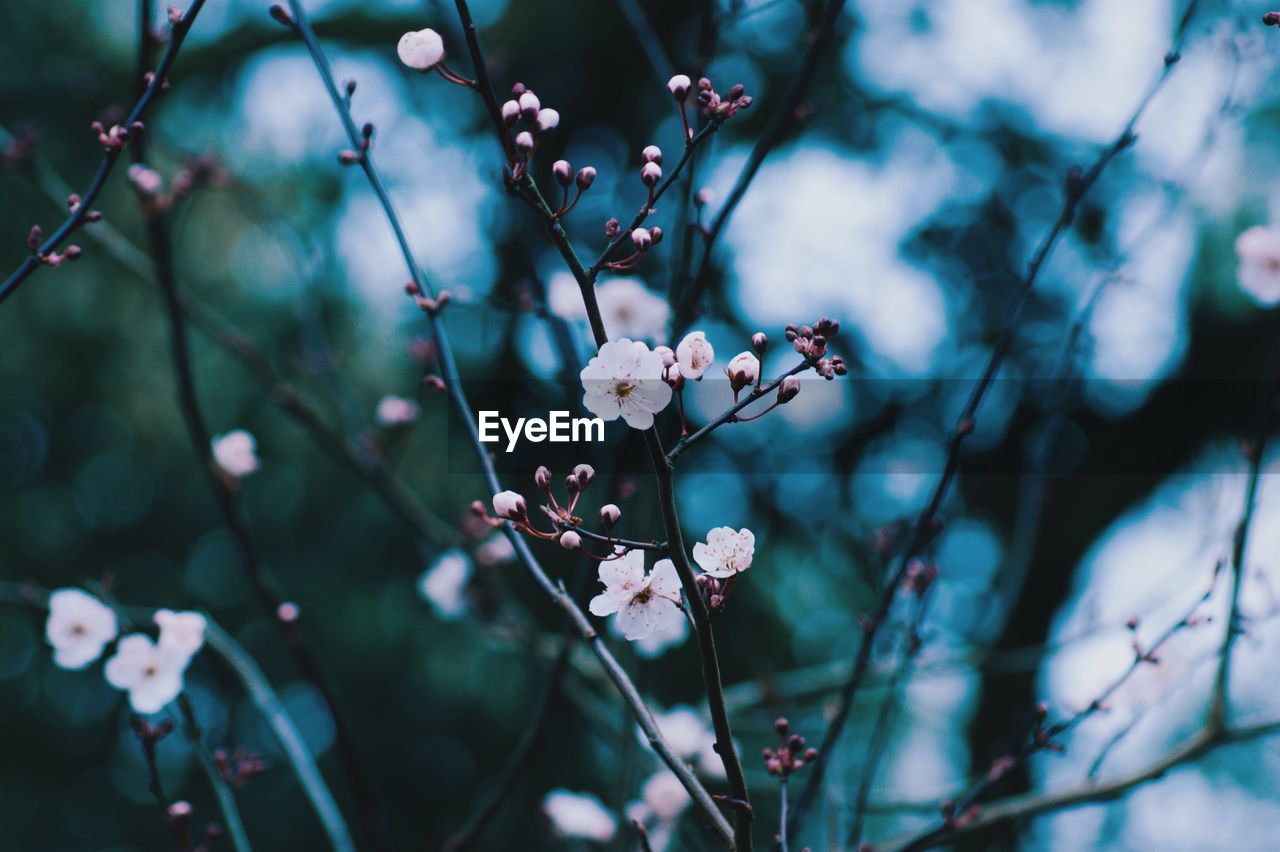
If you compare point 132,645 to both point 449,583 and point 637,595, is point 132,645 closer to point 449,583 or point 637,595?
point 449,583

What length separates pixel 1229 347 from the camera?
3.73m

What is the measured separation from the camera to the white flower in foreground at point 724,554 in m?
0.81

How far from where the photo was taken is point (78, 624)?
1.42m

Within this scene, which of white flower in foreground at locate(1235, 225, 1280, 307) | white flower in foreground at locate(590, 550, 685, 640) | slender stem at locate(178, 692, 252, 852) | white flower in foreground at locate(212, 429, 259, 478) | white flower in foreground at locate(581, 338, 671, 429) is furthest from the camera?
white flower in foreground at locate(1235, 225, 1280, 307)

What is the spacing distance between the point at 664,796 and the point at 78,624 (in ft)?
3.36

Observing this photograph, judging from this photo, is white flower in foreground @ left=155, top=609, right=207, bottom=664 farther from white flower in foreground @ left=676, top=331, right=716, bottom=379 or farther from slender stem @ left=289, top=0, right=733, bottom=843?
white flower in foreground @ left=676, top=331, right=716, bottom=379

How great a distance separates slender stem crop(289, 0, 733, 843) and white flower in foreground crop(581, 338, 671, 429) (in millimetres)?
211

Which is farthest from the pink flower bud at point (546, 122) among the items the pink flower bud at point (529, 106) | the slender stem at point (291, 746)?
the slender stem at point (291, 746)

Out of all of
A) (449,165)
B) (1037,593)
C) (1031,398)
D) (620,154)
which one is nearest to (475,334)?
(449,165)

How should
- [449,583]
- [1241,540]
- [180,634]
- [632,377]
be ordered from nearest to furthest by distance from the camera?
[632,377] → [1241,540] → [180,634] → [449,583]

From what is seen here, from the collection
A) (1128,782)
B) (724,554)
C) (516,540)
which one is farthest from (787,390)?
(1128,782)

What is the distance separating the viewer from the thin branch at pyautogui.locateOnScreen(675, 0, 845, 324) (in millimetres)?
1109

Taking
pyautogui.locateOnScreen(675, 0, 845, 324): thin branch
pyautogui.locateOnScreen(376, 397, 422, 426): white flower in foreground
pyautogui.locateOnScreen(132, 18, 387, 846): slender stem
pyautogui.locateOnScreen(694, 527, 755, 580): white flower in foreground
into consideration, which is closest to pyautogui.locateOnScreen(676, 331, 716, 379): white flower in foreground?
pyautogui.locateOnScreen(694, 527, 755, 580): white flower in foreground

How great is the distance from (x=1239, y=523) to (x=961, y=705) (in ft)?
A: 11.5
